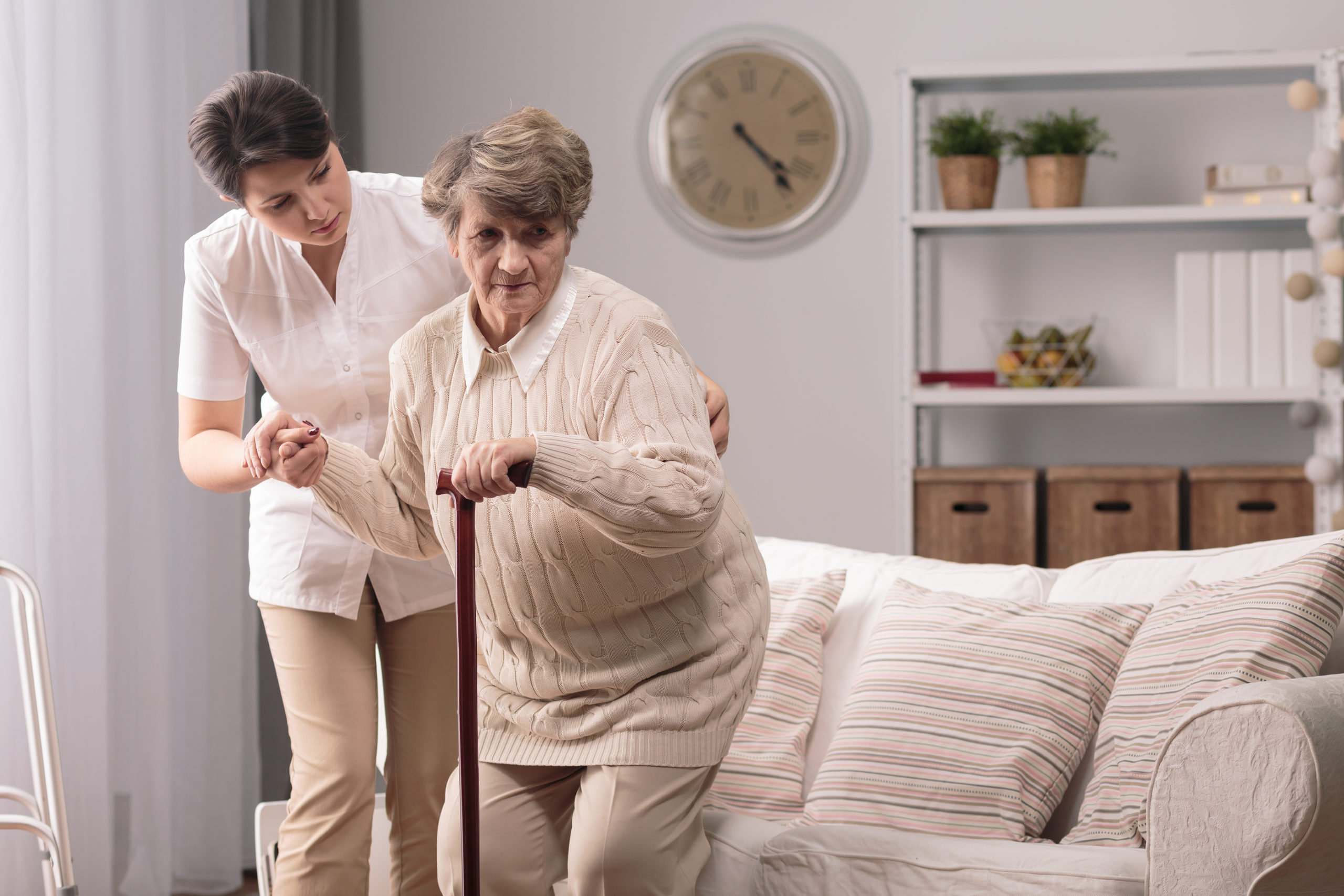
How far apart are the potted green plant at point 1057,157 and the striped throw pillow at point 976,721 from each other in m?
1.89

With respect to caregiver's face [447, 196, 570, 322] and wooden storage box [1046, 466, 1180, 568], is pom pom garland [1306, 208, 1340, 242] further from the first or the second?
caregiver's face [447, 196, 570, 322]

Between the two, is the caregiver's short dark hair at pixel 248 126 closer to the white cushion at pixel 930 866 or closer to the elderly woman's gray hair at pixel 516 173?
the elderly woman's gray hair at pixel 516 173

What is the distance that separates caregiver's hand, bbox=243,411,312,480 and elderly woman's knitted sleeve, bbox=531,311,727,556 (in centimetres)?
34

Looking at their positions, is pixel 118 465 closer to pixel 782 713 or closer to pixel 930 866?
pixel 782 713

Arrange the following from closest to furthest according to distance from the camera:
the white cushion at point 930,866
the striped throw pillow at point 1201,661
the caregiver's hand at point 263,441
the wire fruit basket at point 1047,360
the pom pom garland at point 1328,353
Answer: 1. the caregiver's hand at point 263,441
2. the white cushion at point 930,866
3. the striped throw pillow at point 1201,661
4. the pom pom garland at point 1328,353
5. the wire fruit basket at point 1047,360

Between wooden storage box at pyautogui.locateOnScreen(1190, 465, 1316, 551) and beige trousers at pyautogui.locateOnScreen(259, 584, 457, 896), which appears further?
wooden storage box at pyautogui.locateOnScreen(1190, 465, 1316, 551)

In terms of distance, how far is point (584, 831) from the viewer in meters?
1.28

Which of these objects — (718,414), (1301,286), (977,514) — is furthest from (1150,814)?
(1301,286)

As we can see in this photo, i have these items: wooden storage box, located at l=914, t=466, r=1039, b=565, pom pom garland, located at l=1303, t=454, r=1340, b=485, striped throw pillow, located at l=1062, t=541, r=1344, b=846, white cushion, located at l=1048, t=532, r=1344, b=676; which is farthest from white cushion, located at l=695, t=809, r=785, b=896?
pom pom garland, located at l=1303, t=454, r=1340, b=485

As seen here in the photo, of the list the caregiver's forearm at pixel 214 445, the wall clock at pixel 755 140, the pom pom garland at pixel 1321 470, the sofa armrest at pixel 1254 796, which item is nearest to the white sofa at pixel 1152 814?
the sofa armrest at pixel 1254 796

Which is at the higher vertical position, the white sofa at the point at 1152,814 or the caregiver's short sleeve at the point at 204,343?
the caregiver's short sleeve at the point at 204,343

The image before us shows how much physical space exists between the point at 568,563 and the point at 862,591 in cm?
85

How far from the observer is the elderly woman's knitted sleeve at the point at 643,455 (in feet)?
3.60

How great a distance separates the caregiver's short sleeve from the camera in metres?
1.54
